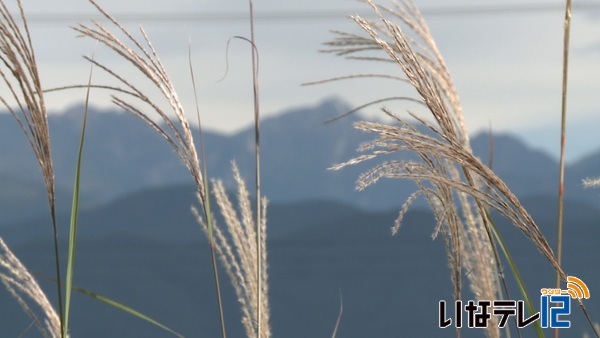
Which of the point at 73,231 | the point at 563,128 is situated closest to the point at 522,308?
the point at 563,128

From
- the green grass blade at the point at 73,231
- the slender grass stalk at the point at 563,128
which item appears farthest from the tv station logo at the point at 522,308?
the green grass blade at the point at 73,231

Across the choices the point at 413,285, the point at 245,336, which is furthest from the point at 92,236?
the point at 245,336

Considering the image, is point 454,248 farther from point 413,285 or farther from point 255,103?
point 413,285

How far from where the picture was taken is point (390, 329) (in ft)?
67.5

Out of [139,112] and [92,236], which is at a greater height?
[92,236]

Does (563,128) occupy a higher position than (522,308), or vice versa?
(563,128)

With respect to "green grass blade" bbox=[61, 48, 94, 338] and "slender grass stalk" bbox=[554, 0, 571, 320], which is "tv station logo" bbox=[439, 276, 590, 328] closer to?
"slender grass stalk" bbox=[554, 0, 571, 320]

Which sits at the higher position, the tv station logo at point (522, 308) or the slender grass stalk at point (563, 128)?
the slender grass stalk at point (563, 128)

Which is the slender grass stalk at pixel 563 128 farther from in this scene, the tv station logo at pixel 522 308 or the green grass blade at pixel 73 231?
the green grass blade at pixel 73 231

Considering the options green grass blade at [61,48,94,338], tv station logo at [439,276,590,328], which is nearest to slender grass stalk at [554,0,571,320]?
tv station logo at [439,276,590,328]

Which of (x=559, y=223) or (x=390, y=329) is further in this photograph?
(x=390, y=329)

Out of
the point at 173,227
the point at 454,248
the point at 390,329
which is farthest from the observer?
the point at 173,227

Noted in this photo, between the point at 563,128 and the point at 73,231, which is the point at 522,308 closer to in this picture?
the point at 563,128

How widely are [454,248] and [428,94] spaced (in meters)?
0.44
